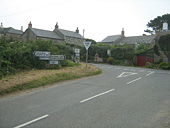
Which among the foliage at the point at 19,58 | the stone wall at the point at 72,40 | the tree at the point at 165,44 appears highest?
the stone wall at the point at 72,40

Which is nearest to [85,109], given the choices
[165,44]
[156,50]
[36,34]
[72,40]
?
A: [165,44]

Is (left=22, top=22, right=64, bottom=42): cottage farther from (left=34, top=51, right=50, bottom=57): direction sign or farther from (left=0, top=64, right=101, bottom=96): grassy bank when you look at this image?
(left=0, top=64, right=101, bottom=96): grassy bank

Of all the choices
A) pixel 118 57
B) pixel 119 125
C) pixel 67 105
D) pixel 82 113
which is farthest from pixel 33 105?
pixel 118 57

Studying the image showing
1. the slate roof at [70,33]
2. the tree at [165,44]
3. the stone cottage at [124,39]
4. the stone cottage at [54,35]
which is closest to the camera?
the tree at [165,44]

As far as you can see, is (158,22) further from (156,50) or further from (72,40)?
(156,50)

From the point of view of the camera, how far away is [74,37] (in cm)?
8350

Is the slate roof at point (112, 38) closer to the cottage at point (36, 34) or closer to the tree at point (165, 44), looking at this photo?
the cottage at point (36, 34)

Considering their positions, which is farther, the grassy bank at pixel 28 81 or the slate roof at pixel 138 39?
the slate roof at pixel 138 39

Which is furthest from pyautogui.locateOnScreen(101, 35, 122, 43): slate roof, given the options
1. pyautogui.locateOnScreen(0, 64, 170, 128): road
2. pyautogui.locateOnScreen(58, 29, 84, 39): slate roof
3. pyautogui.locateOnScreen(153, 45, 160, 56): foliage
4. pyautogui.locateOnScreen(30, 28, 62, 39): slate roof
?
pyautogui.locateOnScreen(0, 64, 170, 128): road

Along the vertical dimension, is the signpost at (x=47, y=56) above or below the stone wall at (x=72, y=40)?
below

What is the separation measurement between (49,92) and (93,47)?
3986 centimetres

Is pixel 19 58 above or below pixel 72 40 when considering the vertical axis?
below

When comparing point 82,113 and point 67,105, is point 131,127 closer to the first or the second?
point 82,113

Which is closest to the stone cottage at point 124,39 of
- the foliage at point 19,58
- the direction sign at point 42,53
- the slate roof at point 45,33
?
the slate roof at point 45,33
